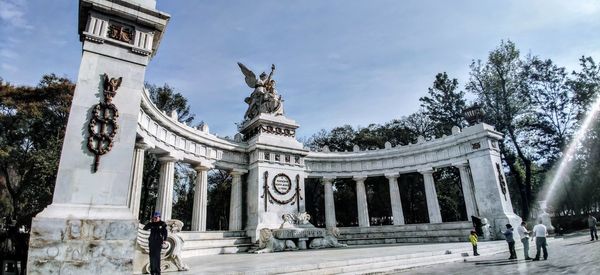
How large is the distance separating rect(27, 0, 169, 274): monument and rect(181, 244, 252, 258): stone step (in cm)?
860

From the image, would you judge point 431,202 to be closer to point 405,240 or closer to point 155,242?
point 405,240

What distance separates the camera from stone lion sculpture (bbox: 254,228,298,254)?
18.0 meters

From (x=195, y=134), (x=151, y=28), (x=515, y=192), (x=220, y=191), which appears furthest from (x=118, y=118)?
(x=515, y=192)

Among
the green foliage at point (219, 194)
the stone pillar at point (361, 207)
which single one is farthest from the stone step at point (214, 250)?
the green foliage at point (219, 194)

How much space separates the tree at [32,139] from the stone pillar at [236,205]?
42.9 ft

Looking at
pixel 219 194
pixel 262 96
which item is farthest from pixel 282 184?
pixel 219 194

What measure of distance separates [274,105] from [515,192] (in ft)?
190

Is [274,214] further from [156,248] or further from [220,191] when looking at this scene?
[220,191]

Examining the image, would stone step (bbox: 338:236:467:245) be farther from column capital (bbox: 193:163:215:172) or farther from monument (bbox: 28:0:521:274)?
column capital (bbox: 193:163:215:172)

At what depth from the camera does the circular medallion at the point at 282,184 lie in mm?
22031

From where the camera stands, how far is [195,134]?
2128cm

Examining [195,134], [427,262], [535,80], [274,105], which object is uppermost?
[535,80]

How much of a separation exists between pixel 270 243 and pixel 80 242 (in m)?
12.4

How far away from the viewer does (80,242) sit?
22.6 feet
